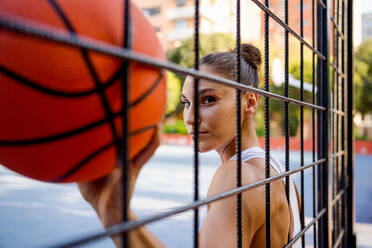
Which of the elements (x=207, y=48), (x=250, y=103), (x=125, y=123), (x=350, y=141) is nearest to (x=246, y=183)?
(x=250, y=103)

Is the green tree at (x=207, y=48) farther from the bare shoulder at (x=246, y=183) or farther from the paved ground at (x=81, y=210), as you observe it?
the paved ground at (x=81, y=210)

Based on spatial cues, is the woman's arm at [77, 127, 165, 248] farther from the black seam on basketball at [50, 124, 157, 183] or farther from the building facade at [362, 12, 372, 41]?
the building facade at [362, 12, 372, 41]

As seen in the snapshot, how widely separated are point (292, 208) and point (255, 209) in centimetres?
29

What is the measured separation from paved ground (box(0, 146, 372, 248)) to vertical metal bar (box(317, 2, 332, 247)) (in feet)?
0.43

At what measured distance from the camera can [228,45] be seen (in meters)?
1.30

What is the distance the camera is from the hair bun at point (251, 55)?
3.97ft

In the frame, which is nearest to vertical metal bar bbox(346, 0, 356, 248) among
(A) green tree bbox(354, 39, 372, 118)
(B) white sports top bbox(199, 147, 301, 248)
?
(B) white sports top bbox(199, 147, 301, 248)

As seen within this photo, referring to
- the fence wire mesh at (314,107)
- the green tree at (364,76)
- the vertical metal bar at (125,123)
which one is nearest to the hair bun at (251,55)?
the fence wire mesh at (314,107)

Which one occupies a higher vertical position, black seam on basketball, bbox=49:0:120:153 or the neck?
black seam on basketball, bbox=49:0:120:153

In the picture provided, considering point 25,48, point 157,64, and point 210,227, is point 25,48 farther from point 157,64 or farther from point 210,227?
point 210,227

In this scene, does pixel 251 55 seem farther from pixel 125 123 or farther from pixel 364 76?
pixel 364 76

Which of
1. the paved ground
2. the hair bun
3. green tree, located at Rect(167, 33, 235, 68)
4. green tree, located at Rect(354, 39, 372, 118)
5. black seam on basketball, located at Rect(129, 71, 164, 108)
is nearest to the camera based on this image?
black seam on basketball, located at Rect(129, 71, 164, 108)

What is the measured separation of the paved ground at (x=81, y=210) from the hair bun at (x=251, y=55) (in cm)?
48

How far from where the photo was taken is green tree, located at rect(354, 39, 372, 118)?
52.9 feet
